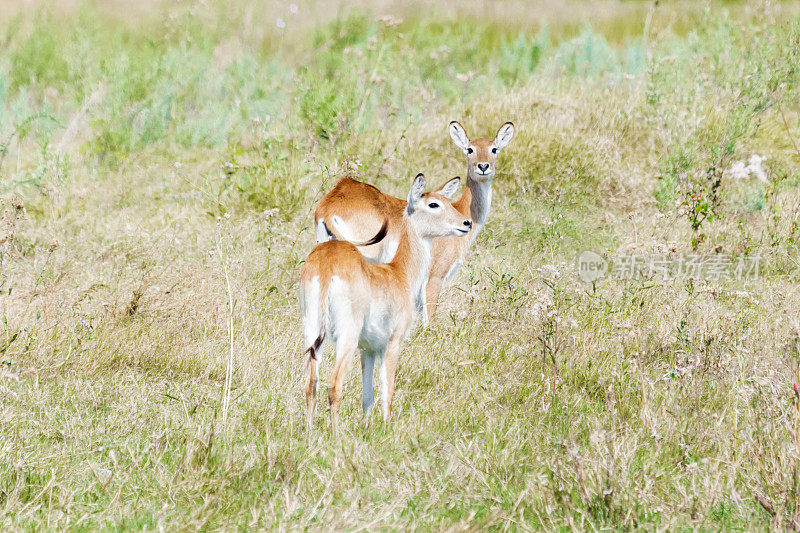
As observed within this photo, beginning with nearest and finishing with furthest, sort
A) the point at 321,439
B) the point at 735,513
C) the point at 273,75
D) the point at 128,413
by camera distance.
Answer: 1. the point at 735,513
2. the point at 321,439
3. the point at 128,413
4. the point at 273,75

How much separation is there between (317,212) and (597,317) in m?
2.22

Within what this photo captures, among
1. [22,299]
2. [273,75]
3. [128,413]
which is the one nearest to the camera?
[128,413]

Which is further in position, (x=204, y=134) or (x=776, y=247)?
(x=204, y=134)

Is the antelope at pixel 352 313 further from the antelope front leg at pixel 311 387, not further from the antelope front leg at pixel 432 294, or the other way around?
the antelope front leg at pixel 432 294

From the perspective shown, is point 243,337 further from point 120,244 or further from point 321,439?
point 120,244

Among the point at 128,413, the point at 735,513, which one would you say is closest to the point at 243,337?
the point at 128,413

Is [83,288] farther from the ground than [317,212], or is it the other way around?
[317,212]

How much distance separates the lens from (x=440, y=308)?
665 cm

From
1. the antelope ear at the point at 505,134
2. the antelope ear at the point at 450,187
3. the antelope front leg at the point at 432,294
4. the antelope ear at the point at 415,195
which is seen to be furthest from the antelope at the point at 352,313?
the antelope ear at the point at 505,134

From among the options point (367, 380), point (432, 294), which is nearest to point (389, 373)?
point (367, 380)

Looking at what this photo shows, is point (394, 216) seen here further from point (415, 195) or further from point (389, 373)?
point (389, 373)

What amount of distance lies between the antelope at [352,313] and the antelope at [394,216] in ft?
4.12

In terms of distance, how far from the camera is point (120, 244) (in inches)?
299

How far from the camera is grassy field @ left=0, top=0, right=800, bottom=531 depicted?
3594mm
